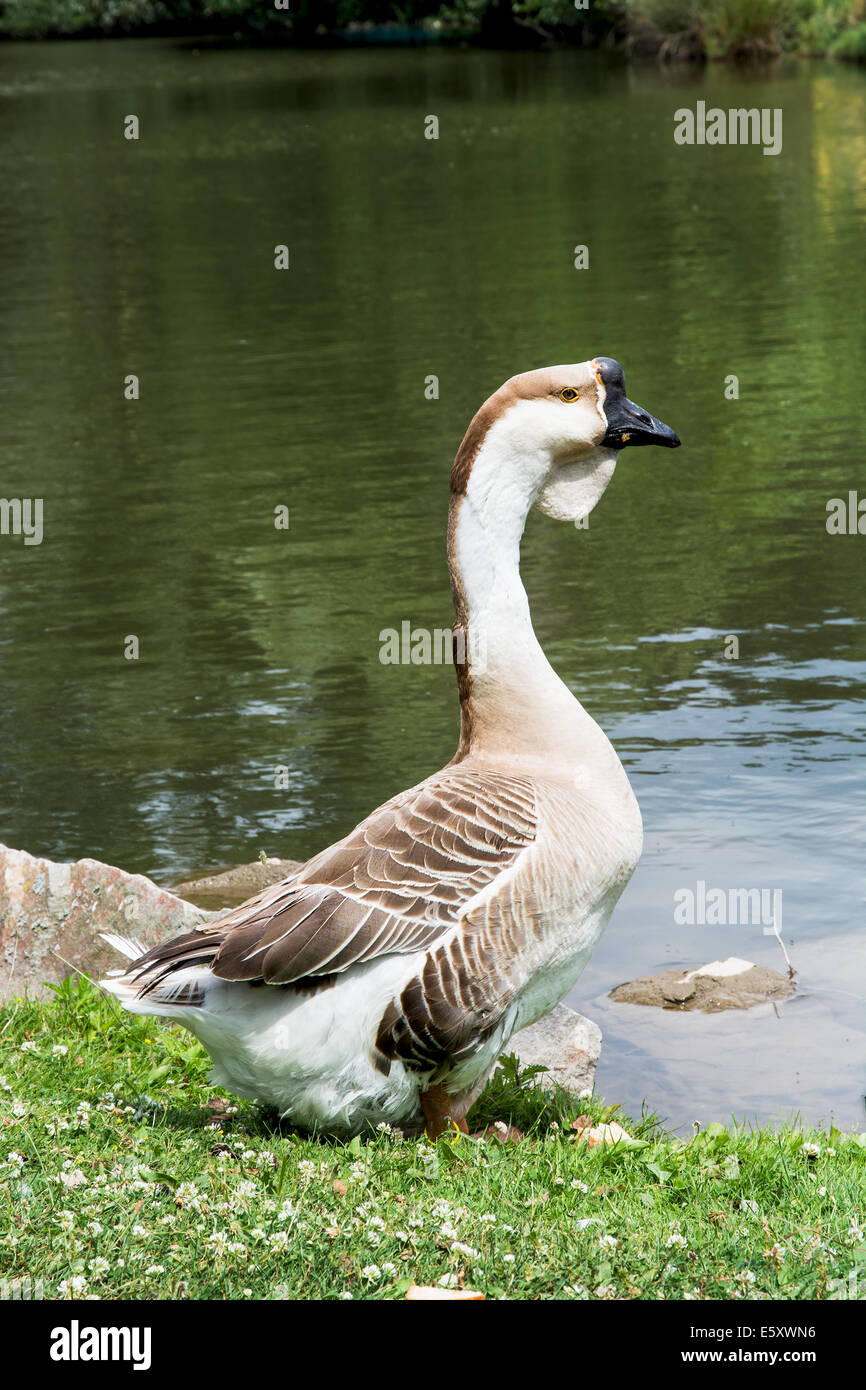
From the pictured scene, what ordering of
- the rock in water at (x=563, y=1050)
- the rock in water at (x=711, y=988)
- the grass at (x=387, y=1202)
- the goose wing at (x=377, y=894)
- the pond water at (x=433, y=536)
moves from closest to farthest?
the grass at (x=387, y=1202)
the goose wing at (x=377, y=894)
the rock in water at (x=563, y=1050)
the rock in water at (x=711, y=988)
the pond water at (x=433, y=536)

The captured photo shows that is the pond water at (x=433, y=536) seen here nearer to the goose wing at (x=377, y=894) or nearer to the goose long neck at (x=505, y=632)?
the goose long neck at (x=505, y=632)

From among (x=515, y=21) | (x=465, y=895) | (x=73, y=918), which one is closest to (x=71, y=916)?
(x=73, y=918)

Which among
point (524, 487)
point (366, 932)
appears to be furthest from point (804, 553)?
point (366, 932)

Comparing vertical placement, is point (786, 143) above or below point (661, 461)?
above

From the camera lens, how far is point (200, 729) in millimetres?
11664

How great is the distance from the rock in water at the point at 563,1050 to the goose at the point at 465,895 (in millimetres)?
1077

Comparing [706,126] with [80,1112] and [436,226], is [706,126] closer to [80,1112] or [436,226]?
[436,226]

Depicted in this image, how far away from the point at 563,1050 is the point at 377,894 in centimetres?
204

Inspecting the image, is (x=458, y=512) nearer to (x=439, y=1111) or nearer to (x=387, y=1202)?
(x=439, y=1111)

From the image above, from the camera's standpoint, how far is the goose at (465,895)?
16.3 feet

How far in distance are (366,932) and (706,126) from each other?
133 feet

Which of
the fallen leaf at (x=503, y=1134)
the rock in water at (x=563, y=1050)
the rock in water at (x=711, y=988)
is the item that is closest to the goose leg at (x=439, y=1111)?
the fallen leaf at (x=503, y=1134)

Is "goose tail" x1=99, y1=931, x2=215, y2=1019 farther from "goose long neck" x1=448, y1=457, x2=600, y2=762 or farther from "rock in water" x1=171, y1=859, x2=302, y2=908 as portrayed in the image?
"rock in water" x1=171, y1=859, x2=302, y2=908

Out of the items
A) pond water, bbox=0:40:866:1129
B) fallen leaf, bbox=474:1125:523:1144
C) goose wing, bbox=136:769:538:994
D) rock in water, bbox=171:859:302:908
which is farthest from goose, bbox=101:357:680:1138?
rock in water, bbox=171:859:302:908
